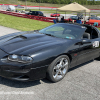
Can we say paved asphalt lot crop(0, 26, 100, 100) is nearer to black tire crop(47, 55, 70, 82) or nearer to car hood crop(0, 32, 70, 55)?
black tire crop(47, 55, 70, 82)

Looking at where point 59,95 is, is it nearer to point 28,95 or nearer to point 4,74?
point 28,95

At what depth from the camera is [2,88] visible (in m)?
2.92

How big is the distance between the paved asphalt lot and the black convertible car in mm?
242

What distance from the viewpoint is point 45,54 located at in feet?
9.62

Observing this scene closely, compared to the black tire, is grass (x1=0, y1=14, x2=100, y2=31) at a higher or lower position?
higher

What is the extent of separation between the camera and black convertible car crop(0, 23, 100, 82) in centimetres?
276

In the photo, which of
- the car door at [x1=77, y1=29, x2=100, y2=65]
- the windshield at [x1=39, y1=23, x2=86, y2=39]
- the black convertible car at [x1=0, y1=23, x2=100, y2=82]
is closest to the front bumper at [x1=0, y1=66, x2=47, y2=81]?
the black convertible car at [x1=0, y1=23, x2=100, y2=82]

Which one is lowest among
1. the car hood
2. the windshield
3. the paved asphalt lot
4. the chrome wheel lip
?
the paved asphalt lot

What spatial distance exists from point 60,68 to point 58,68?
0.09 m

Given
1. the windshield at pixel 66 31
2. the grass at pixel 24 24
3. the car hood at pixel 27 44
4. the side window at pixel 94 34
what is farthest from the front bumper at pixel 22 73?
the grass at pixel 24 24

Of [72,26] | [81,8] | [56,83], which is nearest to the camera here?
[56,83]

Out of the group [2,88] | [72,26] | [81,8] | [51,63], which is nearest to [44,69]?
[51,63]

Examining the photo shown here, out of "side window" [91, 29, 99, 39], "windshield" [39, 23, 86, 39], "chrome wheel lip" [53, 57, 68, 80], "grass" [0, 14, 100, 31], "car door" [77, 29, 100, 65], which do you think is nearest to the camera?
"chrome wheel lip" [53, 57, 68, 80]

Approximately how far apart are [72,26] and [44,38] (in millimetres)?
1135
